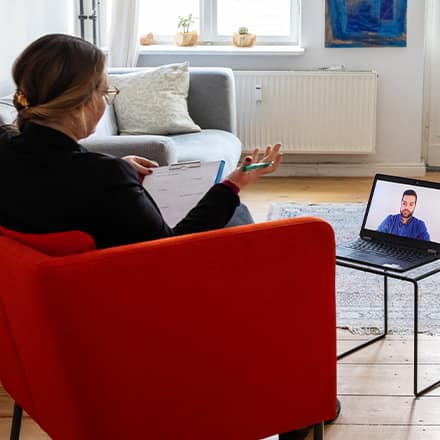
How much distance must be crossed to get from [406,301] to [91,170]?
1954 millimetres

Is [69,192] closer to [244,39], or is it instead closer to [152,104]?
[152,104]

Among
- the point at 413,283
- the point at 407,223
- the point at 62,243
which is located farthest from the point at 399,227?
the point at 62,243

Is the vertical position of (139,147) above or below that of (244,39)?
below

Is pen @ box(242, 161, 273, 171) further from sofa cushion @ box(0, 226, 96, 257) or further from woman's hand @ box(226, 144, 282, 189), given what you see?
sofa cushion @ box(0, 226, 96, 257)

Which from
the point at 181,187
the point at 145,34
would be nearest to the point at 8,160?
the point at 181,187

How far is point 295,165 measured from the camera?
224 inches

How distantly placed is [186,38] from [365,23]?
1.09m

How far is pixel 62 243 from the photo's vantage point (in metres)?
1.70

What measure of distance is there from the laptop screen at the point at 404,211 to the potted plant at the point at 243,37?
299cm

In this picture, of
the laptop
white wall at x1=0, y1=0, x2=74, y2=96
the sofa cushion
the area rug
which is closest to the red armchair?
the sofa cushion

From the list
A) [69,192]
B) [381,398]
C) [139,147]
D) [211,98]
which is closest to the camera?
[69,192]

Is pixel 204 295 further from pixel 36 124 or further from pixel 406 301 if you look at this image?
pixel 406 301

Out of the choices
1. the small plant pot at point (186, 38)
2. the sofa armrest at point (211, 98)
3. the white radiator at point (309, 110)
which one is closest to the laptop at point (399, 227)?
the sofa armrest at point (211, 98)

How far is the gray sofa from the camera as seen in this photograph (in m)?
3.61
